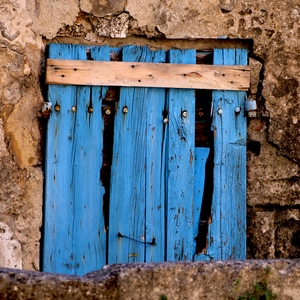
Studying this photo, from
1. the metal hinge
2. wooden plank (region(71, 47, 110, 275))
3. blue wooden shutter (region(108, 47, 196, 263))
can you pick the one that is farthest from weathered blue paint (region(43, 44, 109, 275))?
the metal hinge

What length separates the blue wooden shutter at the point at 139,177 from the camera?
3.72m

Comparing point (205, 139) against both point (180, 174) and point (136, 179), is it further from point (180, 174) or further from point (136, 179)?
point (136, 179)

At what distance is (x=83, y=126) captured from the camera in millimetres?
3754

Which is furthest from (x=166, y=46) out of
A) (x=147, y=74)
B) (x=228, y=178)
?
(x=228, y=178)

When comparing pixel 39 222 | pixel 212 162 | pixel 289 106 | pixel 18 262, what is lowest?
pixel 18 262

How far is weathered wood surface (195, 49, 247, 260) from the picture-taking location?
12.5ft

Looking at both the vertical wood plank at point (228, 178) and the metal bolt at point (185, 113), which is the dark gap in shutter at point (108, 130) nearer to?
the metal bolt at point (185, 113)

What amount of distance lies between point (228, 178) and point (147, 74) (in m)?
0.82

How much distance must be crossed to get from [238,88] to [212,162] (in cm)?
50

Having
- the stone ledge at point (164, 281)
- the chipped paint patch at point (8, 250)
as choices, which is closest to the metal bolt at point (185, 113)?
the chipped paint patch at point (8, 250)

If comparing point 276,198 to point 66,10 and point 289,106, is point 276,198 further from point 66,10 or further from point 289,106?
point 66,10

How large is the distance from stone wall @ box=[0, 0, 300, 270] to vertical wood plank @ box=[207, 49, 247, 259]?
9cm

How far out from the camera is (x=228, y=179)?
384 cm

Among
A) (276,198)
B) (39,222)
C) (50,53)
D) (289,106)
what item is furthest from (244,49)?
(39,222)
